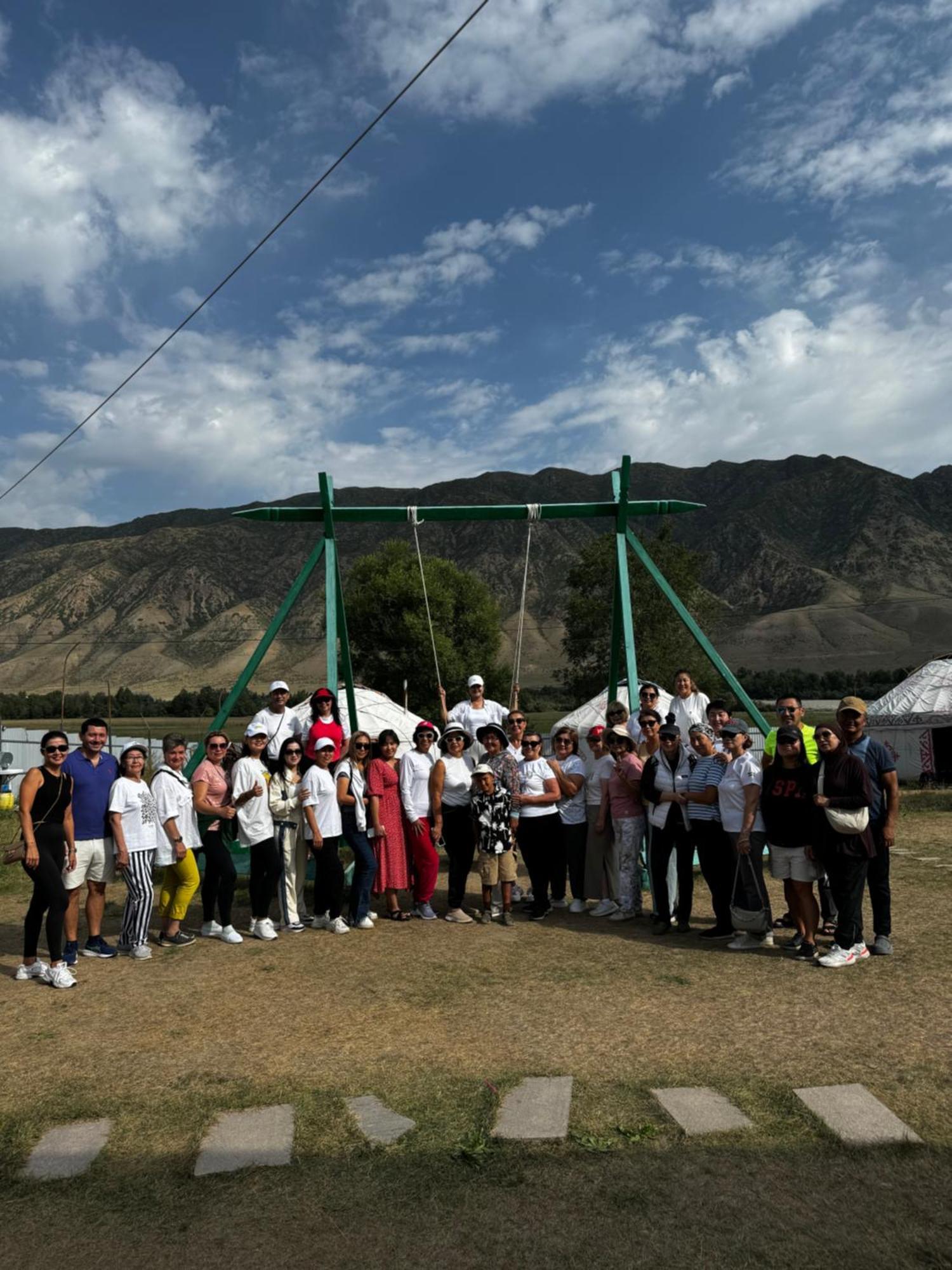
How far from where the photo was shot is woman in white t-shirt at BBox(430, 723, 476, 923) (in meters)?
7.68

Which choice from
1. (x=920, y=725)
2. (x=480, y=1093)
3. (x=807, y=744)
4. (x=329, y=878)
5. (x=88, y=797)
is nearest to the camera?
(x=480, y=1093)

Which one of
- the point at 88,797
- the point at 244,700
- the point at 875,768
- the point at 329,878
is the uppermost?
the point at 244,700

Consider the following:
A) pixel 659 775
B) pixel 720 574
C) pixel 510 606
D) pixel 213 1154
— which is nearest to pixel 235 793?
pixel 659 775

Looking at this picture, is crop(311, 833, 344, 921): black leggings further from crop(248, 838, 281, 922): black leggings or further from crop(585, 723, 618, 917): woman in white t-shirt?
crop(585, 723, 618, 917): woman in white t-shirt

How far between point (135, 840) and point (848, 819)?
475 cm

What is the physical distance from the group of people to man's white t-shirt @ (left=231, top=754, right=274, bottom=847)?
0.02 meters

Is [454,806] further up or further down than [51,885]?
further up

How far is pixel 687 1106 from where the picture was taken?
12.8ft

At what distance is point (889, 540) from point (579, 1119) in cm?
16157

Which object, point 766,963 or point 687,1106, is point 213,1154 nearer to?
point 687,1106

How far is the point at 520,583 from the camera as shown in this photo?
11075 cm

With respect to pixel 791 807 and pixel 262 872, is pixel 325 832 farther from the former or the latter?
pixel 791 807

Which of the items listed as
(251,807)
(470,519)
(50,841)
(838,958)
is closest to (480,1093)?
(838,958)

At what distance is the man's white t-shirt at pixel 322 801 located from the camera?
24.1 ft
